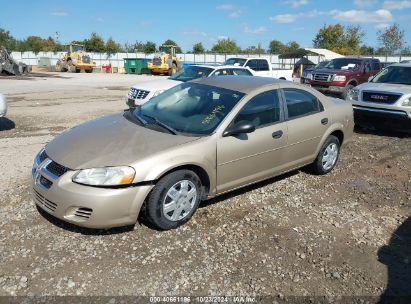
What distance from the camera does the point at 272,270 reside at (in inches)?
136

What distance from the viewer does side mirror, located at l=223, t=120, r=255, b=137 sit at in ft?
13.9

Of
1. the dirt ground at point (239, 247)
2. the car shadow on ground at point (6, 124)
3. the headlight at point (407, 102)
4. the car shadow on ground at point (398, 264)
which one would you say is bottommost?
the car shadow on ground at point (398, 264)

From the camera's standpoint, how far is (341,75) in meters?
14.4

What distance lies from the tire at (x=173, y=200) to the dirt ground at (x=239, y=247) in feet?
0.47

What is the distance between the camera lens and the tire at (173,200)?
149 inches

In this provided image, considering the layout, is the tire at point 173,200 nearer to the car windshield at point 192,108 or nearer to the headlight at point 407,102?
the car windshield at point 192,108

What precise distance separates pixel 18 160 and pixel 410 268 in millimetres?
5739

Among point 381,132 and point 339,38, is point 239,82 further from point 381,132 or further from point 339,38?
point 339,38

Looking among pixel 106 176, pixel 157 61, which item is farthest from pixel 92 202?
pixel 157 61

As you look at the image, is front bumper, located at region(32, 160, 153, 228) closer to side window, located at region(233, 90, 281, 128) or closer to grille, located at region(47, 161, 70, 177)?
grille, located at region(47, 161, 70, 177)

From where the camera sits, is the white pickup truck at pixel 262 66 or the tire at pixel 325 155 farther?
the white pickup truck at pixel 262 66

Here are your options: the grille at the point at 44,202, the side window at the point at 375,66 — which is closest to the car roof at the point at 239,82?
the grille at the point at 44,202

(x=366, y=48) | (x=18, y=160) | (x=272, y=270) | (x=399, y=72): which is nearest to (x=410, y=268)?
(x=272, y=270)

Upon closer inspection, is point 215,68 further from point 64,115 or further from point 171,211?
point 171,211
